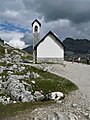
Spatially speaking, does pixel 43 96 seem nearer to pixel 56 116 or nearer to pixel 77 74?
pixel 56 116

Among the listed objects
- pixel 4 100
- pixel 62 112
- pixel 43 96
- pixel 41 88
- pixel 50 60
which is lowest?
pixel 62 112

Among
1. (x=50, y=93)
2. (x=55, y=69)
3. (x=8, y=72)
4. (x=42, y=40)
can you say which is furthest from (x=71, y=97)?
(x=42, y=40)

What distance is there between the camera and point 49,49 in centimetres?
6738

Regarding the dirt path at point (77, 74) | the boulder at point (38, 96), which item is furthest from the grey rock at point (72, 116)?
the dirt path at point (77, 74)

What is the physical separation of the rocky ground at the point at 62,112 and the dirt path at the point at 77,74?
731cm

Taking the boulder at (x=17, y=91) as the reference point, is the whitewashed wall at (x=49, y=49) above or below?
above

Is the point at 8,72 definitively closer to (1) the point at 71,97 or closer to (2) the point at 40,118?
(1) the point at 71,97

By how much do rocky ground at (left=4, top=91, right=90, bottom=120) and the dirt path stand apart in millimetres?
7311

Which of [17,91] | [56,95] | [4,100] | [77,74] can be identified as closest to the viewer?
[4,100]

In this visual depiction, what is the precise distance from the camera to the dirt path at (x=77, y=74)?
43031 mm

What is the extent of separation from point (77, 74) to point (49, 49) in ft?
50.0

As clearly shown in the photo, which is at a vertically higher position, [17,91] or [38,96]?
[17,91]

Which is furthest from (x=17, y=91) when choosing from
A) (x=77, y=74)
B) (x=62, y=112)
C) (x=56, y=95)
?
(x=77, y=74)

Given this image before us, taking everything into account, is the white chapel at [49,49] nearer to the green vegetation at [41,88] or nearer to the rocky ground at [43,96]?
the green vegetation at [41,88]
